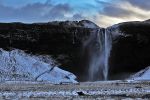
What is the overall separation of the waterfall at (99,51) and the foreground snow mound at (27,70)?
516cm

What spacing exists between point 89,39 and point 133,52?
689cm

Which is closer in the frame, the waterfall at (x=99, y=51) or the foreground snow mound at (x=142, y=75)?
the foreground snow mound at (x=142, y=75)

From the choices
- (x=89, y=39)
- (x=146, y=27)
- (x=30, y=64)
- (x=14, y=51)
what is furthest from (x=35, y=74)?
(x=146, y=27)

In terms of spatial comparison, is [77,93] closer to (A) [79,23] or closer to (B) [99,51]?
(B) [99,51]

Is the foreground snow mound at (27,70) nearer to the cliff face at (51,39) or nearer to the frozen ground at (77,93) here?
the cliff face at (51,39)

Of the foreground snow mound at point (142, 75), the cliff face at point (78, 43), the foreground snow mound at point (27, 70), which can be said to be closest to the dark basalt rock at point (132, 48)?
the cliff face at point (78, 43)

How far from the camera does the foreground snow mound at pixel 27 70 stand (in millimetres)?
68250

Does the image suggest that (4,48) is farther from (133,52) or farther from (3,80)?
(133,52)

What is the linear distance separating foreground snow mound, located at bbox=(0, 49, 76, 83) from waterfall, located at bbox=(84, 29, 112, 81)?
16.9 feet

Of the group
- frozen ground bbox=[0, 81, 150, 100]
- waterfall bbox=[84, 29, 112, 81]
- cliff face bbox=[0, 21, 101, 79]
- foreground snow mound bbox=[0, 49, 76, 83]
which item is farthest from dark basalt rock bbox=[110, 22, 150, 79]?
frozen ground bbox=[0, 81, 150, 100]

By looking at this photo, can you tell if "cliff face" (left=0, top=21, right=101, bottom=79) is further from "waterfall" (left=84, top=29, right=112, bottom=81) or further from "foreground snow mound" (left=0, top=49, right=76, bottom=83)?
"foreground snow mound" (left=0, top=49, right=76, bottom=83)

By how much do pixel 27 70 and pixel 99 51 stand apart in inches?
491

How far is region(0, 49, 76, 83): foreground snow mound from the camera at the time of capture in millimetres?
68250

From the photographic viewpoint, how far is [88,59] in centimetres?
7662
